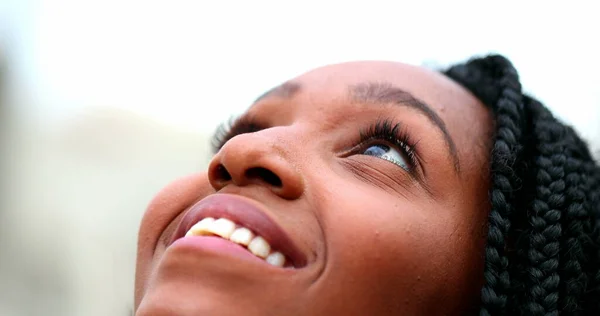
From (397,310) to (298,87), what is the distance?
15.8 inches

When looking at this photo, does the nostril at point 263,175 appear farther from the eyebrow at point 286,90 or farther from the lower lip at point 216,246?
the eyebrow at point 286,90

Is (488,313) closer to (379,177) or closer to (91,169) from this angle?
(379,177)

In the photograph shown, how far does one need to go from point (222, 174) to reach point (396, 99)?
0.98ft

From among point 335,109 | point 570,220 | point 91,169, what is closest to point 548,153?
point 570,220

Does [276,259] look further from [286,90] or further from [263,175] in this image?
[286,90]

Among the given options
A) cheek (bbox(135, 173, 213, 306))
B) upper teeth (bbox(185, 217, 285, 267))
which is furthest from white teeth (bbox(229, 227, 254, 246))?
cheek (bbox(135, 173, 213, 306))

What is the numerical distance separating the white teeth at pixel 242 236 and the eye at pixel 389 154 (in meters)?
0.24

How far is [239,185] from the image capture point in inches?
31.3

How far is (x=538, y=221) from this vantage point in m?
0.89

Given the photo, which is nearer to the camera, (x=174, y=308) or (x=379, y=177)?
(x=174, y=308)

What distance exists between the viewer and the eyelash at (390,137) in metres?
0.89

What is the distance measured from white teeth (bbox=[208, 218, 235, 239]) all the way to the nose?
0.06 m

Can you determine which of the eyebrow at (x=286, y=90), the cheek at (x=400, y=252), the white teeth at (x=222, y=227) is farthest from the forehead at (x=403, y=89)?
the white teeth at (x=222, y=227)

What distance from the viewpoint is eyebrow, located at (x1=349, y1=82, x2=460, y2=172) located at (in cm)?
92
